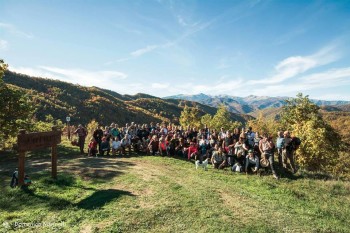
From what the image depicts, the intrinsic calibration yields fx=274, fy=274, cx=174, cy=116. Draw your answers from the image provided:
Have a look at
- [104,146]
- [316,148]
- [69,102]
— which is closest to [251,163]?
[104,146]

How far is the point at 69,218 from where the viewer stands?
8656 millimetres

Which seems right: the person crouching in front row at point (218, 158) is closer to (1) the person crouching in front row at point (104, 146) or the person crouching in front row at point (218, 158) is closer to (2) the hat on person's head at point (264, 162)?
(2) the hat on person's head at point (264, 162)

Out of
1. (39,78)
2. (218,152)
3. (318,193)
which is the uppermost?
(39,78)

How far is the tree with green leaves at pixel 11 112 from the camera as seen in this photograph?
20.5m

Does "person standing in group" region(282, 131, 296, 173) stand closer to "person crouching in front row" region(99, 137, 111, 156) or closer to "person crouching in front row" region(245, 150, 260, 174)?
"person crouching in front row" region(245, 150, 260, 174)

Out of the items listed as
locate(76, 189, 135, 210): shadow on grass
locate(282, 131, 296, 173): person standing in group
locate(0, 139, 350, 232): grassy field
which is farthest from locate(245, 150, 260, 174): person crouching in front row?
locate(76, 189, 135, 210): shadow on grass

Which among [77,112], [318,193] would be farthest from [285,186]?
[77,112]

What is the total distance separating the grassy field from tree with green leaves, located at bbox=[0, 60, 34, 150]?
22.3ft

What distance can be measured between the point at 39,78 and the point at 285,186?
321 feet

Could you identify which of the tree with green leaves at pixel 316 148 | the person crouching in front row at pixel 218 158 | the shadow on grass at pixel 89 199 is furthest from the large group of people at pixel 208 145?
the tree with green leaves at pixel 316 148

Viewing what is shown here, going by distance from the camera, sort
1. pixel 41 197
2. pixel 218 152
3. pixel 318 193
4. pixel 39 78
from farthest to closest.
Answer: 1. pixel 39 78
2. pixel 218 152
3. pixel 318 193
4. pixel 41 197

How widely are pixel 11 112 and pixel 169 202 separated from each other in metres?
17.2

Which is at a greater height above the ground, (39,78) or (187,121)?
(39,78)

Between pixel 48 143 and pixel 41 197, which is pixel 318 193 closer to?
pixel 41 197
